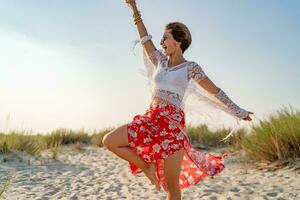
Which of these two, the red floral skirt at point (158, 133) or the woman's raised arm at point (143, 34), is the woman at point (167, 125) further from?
the woman's raised arm at point (143, 34)

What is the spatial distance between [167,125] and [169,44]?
700 mm

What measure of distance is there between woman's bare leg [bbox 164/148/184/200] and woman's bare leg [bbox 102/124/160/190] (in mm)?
121

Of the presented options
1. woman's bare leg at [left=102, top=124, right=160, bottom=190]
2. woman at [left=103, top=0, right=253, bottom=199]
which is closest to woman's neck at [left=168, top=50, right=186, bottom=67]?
woman at [left=103, top=0, right=253, bottom=199]

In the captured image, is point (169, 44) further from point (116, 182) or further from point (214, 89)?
point (116, 182)

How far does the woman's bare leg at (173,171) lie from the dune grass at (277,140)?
4193 millimetres

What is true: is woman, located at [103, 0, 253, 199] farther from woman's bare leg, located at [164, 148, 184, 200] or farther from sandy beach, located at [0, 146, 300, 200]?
sandy beach, located at [0, 146, 300, 200]

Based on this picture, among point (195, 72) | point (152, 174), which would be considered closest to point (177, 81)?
point (195, 72)

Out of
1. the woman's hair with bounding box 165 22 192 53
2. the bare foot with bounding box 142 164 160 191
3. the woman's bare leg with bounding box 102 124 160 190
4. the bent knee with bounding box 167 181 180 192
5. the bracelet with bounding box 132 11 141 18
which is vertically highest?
the bracelet with bounding box 132 11 141 18

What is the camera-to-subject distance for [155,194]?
276 inches

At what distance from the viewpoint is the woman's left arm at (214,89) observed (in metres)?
4.33

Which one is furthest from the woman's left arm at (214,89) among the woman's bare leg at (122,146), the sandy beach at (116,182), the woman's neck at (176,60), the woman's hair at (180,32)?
the sandy beach at (116,182)

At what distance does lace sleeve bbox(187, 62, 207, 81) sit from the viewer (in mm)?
4328

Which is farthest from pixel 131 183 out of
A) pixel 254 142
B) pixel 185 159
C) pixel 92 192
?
pixel 185 159

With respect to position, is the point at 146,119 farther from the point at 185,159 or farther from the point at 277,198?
the point at 277,198
